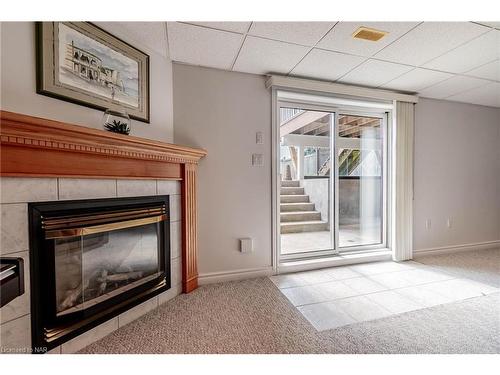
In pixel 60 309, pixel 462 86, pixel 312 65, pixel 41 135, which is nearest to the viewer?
pixel 41 135

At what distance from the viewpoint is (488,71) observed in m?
2.39

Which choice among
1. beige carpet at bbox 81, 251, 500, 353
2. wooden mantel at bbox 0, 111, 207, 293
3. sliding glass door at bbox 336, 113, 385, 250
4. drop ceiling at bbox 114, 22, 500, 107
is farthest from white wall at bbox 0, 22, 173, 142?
sliding glass door at bbox 336, 113, 385, 250

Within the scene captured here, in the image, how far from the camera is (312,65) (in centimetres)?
223

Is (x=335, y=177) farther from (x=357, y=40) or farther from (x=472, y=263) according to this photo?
(x=472, y=263)

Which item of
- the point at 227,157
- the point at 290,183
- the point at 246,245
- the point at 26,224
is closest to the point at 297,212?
the point at 290,183

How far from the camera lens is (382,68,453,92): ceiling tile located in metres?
2.43

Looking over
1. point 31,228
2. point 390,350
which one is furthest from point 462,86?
point 31,228

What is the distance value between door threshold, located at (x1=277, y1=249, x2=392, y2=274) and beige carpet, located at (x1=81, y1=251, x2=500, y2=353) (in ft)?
2.25

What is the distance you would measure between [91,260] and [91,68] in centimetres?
131

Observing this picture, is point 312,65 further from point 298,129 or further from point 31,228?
point 31,228

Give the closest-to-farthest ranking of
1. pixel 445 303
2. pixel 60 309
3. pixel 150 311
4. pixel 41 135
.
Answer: pixel 41 135 < pixel 60 309 < pixel 150 311 < pixel 445 303

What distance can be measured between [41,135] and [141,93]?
2.99 ft

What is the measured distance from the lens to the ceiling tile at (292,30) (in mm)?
1623

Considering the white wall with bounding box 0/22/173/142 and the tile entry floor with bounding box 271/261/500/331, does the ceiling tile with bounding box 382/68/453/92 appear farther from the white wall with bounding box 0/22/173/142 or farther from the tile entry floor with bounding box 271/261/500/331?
the white wall with bounding box 0/22/173/142
